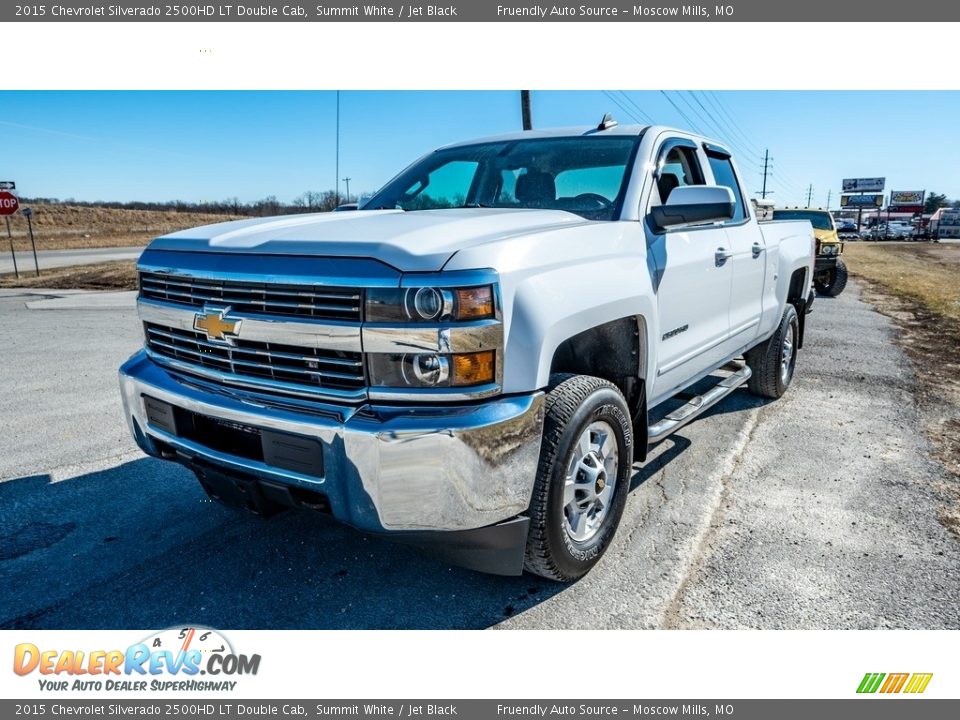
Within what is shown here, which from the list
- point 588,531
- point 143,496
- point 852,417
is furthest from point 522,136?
point 852,417

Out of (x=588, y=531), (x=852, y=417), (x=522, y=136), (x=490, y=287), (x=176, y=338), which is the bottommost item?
(x=852, y=417)

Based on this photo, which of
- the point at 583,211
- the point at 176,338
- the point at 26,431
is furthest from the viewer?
the point at 26,431

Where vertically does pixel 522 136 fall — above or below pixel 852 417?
above

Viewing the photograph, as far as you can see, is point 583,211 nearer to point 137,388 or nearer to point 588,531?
point 588,531

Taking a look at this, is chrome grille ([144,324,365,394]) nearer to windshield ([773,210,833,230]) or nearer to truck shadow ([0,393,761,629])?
truck shadow ([0,393,761,629])

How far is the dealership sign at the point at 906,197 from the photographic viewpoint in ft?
361

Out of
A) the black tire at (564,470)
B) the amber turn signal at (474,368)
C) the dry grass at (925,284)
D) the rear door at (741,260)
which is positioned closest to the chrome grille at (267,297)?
the amber turn signal at (474,368)

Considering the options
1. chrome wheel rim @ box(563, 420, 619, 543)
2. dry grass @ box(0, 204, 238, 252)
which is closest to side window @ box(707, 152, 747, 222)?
chrome wheel rim @ box(563, 420, 619, 543)

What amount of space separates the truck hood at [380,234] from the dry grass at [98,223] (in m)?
53.9

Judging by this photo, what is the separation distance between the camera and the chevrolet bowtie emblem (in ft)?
7.98

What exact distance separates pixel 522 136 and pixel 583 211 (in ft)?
3.20

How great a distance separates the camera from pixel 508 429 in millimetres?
2188

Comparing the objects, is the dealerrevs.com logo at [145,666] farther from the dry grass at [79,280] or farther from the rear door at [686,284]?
the dry grass at [79,280]

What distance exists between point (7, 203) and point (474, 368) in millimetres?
21878
